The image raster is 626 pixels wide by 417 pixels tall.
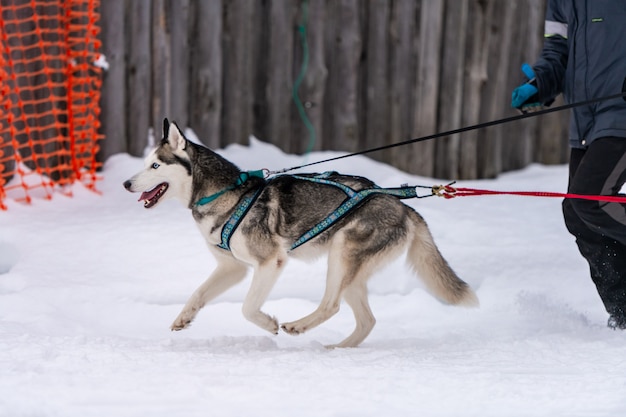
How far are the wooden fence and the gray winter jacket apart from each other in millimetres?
3383

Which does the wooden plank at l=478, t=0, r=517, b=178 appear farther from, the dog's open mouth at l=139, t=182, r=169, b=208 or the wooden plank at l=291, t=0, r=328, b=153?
the dog's open mouth at l=139, t=182, r=169, b=208

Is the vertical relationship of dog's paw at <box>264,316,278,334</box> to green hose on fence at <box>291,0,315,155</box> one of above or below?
below

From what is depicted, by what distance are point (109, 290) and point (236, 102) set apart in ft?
8.69

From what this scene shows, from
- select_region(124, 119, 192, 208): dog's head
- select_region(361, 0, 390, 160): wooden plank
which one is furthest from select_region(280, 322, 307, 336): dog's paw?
select_region(361, 0, 390, 160): wooden plank

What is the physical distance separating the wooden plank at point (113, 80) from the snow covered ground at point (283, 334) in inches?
6.7

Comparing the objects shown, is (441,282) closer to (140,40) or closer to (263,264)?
(263,264)

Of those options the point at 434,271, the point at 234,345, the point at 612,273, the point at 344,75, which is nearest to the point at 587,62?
the point at 612,273

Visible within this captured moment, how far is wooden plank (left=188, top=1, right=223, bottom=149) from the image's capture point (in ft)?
23.9

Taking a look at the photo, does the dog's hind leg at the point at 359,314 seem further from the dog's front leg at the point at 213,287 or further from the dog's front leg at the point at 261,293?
the dog's front leg at the point at 213,287

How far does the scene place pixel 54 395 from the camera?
3129mm

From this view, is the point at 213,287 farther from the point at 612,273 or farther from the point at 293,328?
the point at 612,273

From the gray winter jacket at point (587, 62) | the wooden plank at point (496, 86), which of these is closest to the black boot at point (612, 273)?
the gray winter jacket at point (587, 62)

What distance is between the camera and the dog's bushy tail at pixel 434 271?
4.35m

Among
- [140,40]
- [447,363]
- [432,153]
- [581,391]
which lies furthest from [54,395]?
[432,153]
